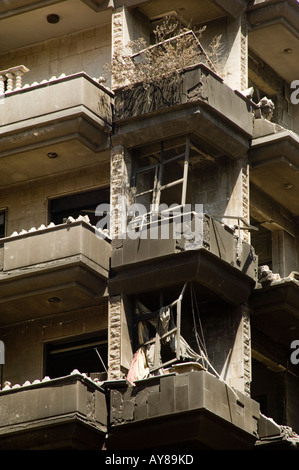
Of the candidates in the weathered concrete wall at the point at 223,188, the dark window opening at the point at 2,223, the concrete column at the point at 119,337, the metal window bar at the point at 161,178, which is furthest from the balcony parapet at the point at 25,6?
the concrete column at the point at 119,337

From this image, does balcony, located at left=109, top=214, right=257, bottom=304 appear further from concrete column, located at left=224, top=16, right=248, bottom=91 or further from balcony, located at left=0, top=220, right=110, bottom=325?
concrete column, located at left=224, top=16, right=248, bottom=91

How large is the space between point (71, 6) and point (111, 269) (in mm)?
8503

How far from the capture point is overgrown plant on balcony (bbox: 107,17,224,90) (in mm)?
45031

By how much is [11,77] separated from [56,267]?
674cm

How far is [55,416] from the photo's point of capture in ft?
134

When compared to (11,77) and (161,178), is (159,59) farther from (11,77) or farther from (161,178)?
(11,77)

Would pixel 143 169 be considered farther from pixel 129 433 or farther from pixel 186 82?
pixel 129 433

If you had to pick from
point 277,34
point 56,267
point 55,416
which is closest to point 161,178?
point 56,267

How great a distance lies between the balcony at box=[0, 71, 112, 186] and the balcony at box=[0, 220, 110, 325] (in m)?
2.78

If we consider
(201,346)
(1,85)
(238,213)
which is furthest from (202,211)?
(1,85)

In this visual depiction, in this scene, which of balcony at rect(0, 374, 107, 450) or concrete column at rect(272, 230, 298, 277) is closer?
balcony at rect(0, 374, 107, 450)

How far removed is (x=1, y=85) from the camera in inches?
1861

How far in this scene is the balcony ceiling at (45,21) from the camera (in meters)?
47.8

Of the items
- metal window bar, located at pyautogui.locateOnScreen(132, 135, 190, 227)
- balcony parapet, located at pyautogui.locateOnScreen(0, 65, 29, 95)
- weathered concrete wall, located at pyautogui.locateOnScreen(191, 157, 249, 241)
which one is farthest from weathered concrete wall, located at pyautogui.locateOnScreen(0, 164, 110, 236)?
balcony parapet, located at pyautogui.locateOnScreen(0, 65, 29, 95)
